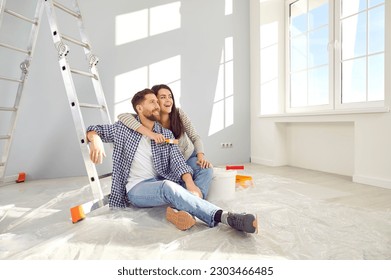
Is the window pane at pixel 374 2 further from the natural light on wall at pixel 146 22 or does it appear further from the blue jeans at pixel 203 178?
the blue jeans at pixel 203 178

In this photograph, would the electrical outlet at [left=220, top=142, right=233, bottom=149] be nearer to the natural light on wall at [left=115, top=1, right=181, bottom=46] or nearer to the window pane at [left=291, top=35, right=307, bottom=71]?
the window pane at [left=291, top=35, right=307, bottom=71]

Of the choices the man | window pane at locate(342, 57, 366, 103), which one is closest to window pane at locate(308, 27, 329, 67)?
window pane at locate(342, 57, 366, 103)

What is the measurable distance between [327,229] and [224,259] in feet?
2.00

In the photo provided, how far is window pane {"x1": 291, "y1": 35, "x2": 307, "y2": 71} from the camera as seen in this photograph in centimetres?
347

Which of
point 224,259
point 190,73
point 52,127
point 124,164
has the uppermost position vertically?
point 190,73

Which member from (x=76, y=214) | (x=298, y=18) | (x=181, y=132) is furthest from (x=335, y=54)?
(x=76, y=214)

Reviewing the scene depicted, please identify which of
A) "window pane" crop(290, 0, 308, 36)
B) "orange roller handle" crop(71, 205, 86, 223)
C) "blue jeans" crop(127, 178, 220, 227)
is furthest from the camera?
"window pane" crop(290, 0, 308, 36)

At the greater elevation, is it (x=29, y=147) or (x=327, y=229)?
(x=29, y=147)

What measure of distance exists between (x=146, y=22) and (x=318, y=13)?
1.89m

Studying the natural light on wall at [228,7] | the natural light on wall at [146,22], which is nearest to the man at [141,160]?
the natural light on wall at [146,22]

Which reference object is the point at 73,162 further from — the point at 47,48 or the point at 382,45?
the point at 382,45

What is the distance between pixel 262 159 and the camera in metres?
3.77

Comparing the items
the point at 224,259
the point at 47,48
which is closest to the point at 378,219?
the point at 224,259

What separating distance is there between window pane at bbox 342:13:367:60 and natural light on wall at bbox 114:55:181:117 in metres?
1.76
